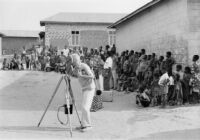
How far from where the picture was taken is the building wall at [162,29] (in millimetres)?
13250

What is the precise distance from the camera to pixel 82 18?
32562 mm

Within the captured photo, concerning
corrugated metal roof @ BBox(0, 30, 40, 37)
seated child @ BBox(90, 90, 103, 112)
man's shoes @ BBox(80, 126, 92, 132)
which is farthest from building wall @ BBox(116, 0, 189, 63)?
corrugated metal roof @ BBox(0, 30, 40, 37)

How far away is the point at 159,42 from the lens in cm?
1552

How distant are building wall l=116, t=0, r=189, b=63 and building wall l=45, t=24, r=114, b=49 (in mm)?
11323

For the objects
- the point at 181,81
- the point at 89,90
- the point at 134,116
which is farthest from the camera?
the point at 181,81

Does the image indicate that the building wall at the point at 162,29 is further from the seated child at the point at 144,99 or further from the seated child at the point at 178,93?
the seated child at the point at 144,99

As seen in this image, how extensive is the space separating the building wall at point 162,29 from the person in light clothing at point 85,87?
520cm

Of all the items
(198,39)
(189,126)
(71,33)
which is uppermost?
(71,33)

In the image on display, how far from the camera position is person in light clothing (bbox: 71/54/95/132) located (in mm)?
8789

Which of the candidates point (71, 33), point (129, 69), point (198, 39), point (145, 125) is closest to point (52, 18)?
point (71, 33)

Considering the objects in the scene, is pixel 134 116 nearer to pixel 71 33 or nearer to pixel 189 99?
A: pixel 189 99

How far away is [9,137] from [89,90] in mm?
2070

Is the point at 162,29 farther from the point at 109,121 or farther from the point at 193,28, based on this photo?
the point at 109,121

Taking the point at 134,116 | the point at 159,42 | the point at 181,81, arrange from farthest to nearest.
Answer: the point at 159,42 → the point at 181,81 → the point at 134,116
